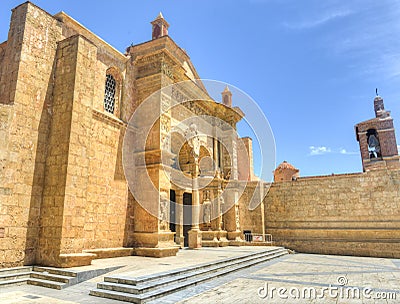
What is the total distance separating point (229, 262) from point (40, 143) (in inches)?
260

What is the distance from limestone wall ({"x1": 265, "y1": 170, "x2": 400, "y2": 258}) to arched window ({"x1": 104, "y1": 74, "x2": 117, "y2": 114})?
1051 cm

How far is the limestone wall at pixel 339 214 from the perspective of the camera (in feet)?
44.3

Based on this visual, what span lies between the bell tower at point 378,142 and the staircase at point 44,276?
74.8 ft

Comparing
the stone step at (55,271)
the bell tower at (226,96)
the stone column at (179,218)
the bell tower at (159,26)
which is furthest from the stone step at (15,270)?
the bell tower at (226,96)

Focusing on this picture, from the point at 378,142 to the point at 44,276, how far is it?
86.7 feet

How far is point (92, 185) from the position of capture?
9.19m

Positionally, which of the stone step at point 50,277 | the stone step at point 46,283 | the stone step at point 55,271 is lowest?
the stone step at point 46,283

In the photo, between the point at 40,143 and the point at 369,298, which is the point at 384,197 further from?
the point at 40,143

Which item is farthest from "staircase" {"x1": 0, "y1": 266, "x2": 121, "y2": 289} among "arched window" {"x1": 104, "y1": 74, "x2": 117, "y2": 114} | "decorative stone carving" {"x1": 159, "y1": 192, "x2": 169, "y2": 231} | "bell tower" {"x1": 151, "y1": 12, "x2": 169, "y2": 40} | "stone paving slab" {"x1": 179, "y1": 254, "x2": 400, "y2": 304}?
"bell tower" {"x1": 151, "y1": 12, "x2": 169, "y2": 40}

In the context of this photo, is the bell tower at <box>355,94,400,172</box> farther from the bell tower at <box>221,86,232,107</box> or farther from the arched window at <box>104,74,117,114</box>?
the arched window at <box>104,74,117,114</box>

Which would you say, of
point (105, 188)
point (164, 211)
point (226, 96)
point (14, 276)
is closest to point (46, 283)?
point (14, 276)

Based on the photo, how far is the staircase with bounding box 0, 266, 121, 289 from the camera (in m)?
5.82

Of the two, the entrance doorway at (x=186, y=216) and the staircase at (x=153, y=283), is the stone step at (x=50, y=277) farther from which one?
the entrance doorway at (x=186, y=216)

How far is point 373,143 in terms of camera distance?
24.3m
